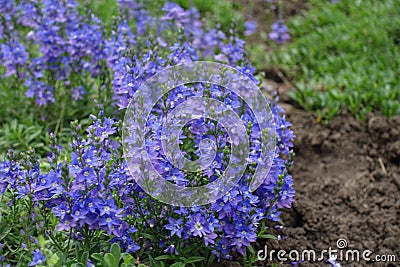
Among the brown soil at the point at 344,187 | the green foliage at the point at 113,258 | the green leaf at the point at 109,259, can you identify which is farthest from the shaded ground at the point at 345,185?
the green leaf at the point at 109,259

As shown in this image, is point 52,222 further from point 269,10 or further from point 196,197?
point 269,10

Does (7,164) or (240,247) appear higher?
(7,164)

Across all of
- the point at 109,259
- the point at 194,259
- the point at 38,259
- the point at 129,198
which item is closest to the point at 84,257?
the point at 109,259

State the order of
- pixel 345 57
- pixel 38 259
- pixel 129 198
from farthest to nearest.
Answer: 1. pixel 345 57
2. pixel 129 198
3. pixel 38 259

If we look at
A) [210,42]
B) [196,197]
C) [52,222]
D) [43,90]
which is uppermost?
[210,42]

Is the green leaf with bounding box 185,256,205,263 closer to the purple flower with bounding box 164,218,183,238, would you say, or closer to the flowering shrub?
the flowering shrub

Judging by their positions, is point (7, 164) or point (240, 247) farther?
point (240, 247)

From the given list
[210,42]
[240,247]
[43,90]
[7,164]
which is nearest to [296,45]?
[210,42]

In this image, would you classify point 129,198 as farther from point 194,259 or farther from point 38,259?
point 38,259
